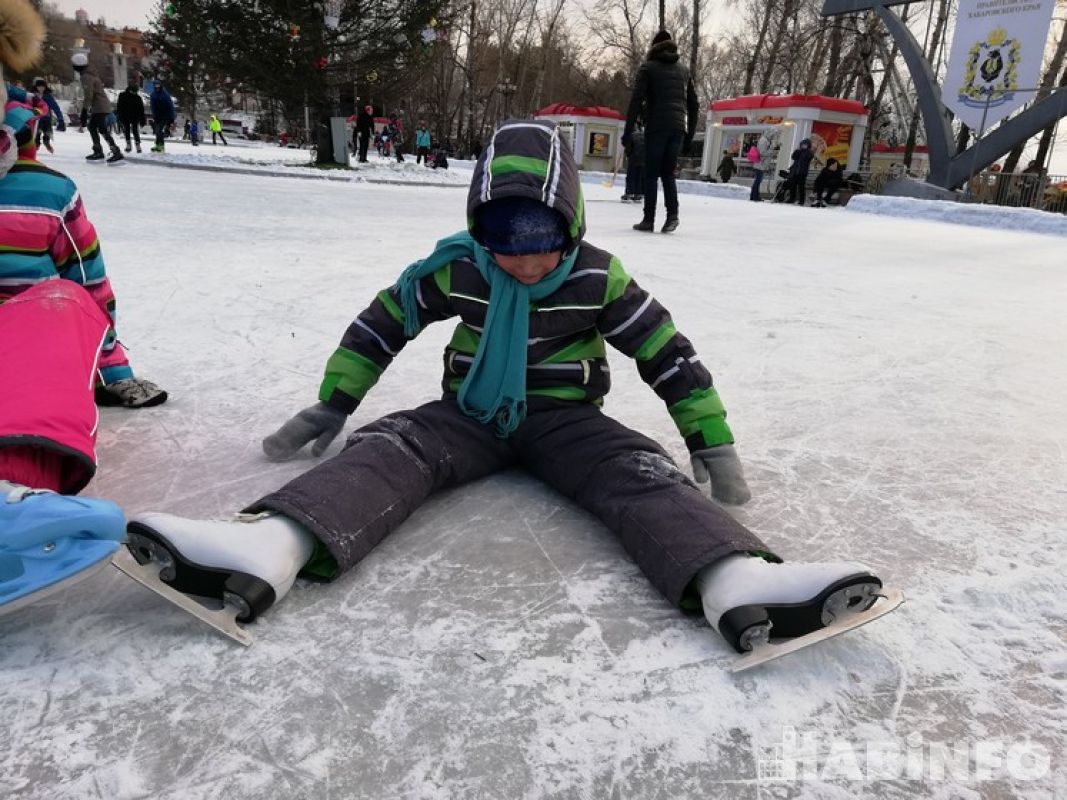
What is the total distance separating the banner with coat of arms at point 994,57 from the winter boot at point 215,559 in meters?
15.2

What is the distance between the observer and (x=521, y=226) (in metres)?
1.51

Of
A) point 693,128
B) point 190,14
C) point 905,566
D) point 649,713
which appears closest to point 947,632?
point 905,566

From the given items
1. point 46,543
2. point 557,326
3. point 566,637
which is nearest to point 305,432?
point 557,326

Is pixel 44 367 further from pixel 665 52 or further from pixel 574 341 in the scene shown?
pixel 665 52

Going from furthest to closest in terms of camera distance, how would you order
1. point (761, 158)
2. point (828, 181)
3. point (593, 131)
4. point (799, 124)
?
A: point (593, 131) < point (799, 124) < point (761, 158) < point (828, 181)

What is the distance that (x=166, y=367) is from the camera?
2.38m

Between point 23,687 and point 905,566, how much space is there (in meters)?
1.47

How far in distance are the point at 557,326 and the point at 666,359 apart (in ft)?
0.83

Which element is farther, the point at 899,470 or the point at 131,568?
the point at 899,470

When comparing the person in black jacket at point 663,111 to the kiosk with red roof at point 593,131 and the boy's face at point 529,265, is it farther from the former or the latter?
the kiosk with red roof at point 593,131

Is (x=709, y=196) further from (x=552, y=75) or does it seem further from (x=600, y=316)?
(x=552, y=75)

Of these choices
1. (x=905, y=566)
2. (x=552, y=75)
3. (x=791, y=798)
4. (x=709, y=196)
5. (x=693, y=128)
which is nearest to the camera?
(x=791, y=798)

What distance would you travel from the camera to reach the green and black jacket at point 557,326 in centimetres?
153

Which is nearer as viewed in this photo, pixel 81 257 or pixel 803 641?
pixel 803 641
